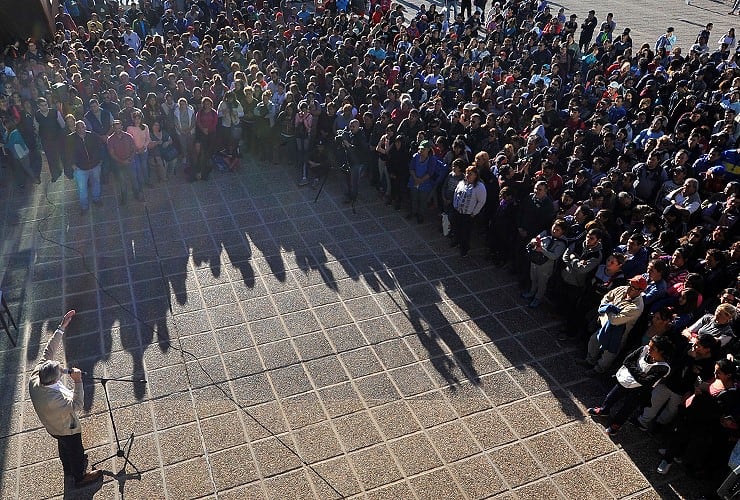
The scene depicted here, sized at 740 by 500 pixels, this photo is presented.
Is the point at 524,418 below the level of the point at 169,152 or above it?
below

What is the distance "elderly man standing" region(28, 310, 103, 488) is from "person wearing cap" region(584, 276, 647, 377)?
518 cm

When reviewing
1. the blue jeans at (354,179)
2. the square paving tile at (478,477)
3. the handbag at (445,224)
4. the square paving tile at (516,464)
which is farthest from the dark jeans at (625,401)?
the blue jeans at (354,179)

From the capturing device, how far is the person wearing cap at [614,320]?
576cm

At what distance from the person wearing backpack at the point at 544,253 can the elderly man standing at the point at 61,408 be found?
206 inches

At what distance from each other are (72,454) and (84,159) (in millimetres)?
5660

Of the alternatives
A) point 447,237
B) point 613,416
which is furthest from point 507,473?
point 447,237

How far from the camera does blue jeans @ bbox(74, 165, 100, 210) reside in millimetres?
9281

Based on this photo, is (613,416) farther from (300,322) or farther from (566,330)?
(300,322)

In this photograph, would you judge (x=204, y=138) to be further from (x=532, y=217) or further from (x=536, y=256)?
(x=536, y=256)

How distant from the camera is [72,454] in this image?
4.98m

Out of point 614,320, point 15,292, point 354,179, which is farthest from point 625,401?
point 15,292

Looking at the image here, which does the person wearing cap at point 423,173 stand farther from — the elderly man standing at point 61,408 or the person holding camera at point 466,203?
the elderly man standing at point 61,408

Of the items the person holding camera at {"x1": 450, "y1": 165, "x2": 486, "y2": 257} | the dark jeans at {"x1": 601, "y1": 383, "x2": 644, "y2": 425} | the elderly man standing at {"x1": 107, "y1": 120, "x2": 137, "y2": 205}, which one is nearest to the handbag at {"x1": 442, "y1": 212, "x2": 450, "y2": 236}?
the person holding camera at {"x1": 450, "y1": 165, "x2": 486, "y2": 257}

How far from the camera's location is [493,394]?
20.5ft
